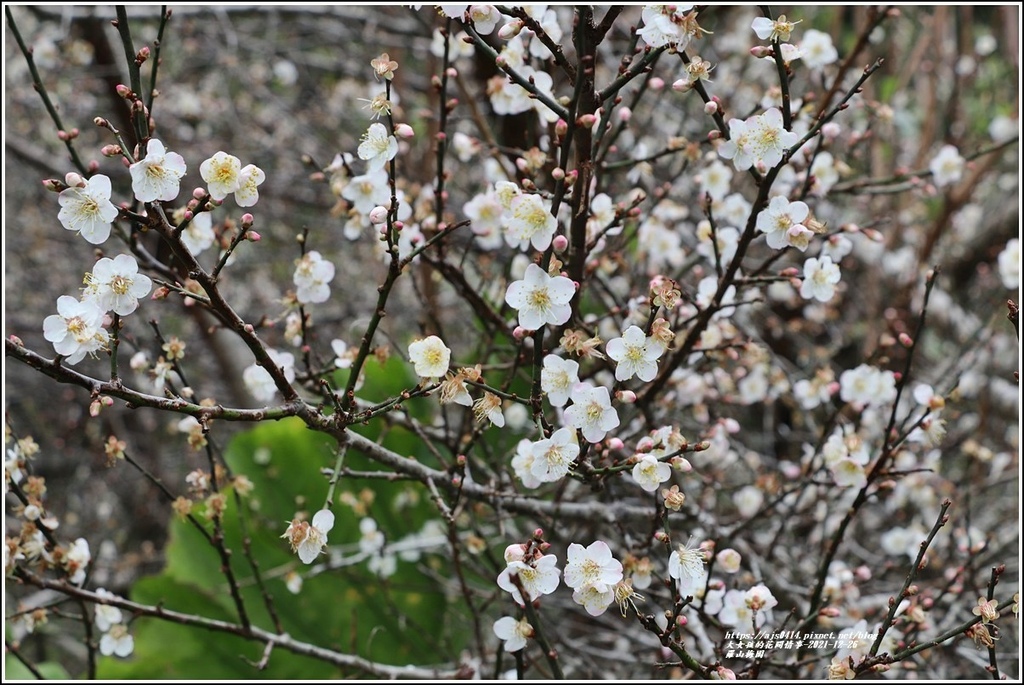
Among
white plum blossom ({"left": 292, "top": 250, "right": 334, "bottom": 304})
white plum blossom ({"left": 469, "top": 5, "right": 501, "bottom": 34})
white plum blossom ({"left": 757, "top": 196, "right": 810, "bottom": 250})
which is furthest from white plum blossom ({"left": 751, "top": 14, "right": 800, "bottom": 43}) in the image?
white plum blossom ({"left": 292, "top": 250, "right": 334, "bottom": 304})

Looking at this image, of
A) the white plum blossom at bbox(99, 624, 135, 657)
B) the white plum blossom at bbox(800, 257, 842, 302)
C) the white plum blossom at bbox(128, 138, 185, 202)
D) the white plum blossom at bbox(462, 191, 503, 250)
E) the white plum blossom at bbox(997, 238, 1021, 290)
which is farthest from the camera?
the white plum blossom at bbox(997, 238, 1021, 290)

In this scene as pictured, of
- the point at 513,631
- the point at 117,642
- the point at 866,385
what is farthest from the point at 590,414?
the point at 117,642

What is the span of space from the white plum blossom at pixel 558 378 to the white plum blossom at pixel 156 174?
484 mm

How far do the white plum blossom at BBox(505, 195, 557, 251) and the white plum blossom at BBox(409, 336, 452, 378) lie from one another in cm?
16

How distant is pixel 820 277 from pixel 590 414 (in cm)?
51

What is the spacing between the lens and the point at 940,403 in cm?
133

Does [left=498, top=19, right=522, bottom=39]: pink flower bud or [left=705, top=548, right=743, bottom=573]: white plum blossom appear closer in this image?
[left=498, top=19, right=522, bottom=39]: pink flower bud

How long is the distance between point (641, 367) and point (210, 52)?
9.68 feet

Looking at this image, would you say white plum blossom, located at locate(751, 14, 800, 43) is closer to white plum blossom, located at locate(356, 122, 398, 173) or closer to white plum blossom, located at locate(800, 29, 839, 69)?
white plum blossom, located at locate(356, 122, 398, 173)

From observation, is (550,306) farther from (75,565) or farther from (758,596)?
(75,565)

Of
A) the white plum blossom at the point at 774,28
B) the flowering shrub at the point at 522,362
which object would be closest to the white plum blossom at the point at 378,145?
the flowering shrub at the point at 522,362

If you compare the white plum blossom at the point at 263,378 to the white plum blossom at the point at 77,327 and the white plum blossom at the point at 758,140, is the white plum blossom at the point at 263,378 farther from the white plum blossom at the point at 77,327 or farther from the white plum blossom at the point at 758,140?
the white plum blossom at the point at 758,140

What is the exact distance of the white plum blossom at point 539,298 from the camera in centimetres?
91

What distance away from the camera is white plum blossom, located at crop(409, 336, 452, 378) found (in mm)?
944
